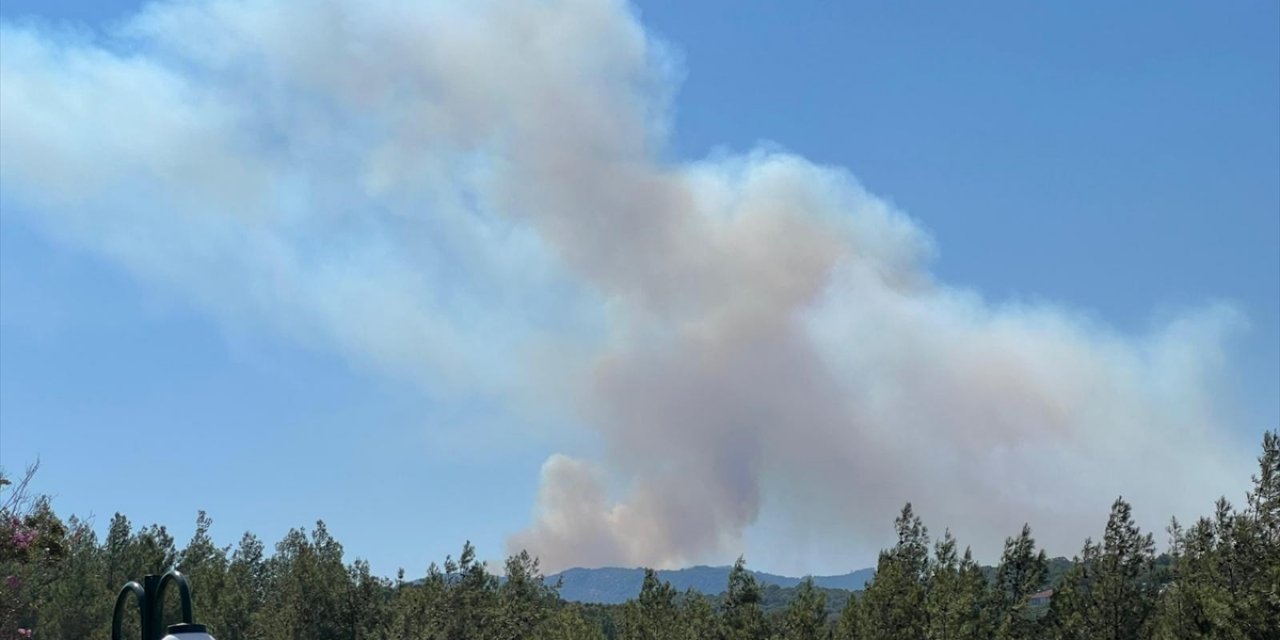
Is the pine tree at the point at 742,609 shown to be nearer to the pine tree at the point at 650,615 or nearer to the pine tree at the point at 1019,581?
the pine tree at the point at 650,615

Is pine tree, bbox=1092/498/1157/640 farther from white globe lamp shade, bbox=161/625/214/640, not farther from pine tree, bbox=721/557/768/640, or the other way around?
white globe lamp shade, bbox=161/625/214/640

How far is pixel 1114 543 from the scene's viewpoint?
152 feet

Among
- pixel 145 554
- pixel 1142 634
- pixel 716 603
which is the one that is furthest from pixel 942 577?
pixel 145 554

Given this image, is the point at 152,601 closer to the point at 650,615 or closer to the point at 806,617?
the point at 806,617

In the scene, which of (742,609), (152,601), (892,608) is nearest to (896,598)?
(892,608)

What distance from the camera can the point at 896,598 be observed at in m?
42.6

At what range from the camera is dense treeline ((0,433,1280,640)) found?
3616 centimetres

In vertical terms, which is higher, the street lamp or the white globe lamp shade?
the street lamp

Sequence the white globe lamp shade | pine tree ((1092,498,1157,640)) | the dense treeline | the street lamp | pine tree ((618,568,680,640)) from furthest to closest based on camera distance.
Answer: pine tree ((618,568,680,640)) → pine tree ((1092,498,1157,640)) → the dense treeline → the street lamp → the white globe lamp shade

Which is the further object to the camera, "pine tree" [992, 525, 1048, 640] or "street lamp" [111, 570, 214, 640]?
"pine tree" [992, 525, 1048, 640]

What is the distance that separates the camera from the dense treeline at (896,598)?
36.2 meters

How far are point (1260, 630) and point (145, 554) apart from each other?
84282mm

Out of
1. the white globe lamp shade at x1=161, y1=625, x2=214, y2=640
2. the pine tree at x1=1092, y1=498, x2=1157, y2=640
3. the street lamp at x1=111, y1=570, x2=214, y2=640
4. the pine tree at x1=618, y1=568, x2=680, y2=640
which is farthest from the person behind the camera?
the pine tree at x1=618, y1=568, x2=680, y2=640

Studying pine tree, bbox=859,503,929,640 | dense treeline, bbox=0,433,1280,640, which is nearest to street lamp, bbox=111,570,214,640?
dense treeline, bbox=0,433,1280,640
